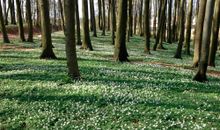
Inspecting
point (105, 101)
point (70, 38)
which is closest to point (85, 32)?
point (70, 38)

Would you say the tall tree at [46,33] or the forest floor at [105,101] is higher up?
the tall tree at [46,33]

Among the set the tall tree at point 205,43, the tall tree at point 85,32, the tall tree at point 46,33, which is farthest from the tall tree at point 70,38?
the tall tree at point 85,32

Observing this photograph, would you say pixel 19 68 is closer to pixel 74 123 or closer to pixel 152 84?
pixel 152 84

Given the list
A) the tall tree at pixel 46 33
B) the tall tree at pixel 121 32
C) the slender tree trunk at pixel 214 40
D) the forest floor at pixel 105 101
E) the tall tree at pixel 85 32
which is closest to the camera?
the forest floor at pixel 105 101

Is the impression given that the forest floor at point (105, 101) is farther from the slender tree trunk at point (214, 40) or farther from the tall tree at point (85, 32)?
the tall tree at point (85, 32)

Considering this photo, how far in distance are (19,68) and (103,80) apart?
6.64 meters

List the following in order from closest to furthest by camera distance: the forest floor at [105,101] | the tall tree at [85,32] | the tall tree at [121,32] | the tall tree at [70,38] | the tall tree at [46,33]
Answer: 1. the forest floor at [105,101]
2. the tall tree at [70,38]
3. the tall tree at [46,33]
4. the tall tree at [121,32]
5. the tall tree at [85,32]

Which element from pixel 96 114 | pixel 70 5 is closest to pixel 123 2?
pixel 70 5

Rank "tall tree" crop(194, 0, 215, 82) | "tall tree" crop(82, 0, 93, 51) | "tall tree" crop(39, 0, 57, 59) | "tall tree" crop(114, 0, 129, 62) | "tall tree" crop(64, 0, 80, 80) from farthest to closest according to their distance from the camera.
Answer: "tall tree" crop(82, 0, 93, 51) → "tall tree" crop(114, 0, 129, 62) → "tall tree" crop(39, 0, 57, 59) → "tall tree" crop(194, 0, 215, 82) → "tall tree" crop(64, 0, 80, 80)

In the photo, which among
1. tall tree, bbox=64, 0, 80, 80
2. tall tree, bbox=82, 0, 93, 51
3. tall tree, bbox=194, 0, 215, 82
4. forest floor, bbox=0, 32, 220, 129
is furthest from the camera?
tall tree, bbox=82, 0, 93, 51

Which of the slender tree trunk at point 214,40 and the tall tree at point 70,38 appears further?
the slender tree trunk at point 214,40

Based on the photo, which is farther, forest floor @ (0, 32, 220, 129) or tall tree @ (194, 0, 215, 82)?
tall tree @ (194, 0, 215, 82)

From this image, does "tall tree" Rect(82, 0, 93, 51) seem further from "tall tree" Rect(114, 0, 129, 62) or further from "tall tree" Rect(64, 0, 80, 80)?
"tall tree" Rect(64, 0, 80, 80)

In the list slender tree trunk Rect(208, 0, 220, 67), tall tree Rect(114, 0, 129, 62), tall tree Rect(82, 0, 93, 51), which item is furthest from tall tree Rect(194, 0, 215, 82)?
tall tree Rect(82, 0, 93, 51)
